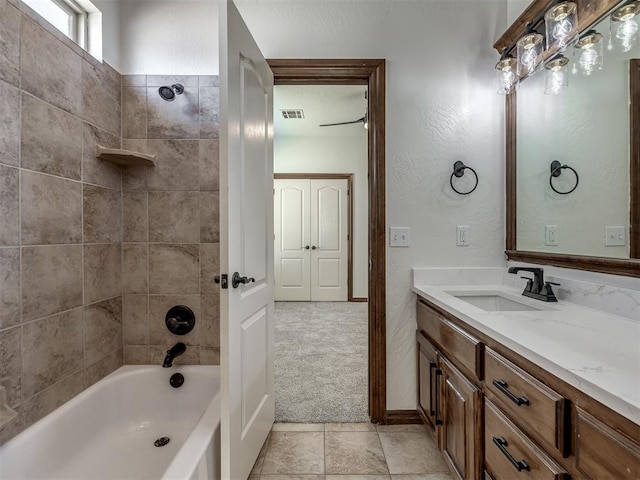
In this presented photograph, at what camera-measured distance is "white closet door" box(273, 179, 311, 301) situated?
5.06 meters

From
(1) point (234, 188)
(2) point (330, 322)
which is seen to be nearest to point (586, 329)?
(1) point (234, 188)

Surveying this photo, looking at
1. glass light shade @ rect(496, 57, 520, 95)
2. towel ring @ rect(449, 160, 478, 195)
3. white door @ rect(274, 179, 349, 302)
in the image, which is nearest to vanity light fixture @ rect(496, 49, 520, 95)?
glass light shade @ rect(496, 57, 520, 95)

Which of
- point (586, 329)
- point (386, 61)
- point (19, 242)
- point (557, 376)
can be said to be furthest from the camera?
point (386, 61)

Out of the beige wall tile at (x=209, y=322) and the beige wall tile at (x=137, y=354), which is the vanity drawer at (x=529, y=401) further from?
the beige wall tile at (x=137, y=354)

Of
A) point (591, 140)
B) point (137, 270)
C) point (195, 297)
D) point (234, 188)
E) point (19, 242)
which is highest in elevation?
point (591, 140)

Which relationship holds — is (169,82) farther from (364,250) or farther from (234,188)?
(364,250)

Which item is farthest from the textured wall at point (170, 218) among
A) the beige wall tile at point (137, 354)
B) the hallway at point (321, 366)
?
the hallway at point (321, 366)

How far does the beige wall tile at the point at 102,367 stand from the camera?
1551 millimetres

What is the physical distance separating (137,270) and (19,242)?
25.8 inches

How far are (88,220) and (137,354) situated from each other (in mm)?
849

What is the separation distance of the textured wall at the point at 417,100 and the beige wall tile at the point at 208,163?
66cm

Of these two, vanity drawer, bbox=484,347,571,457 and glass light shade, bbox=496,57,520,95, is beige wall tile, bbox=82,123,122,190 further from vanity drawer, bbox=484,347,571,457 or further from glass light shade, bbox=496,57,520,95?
glass light shade, bbox=496,57,520,95

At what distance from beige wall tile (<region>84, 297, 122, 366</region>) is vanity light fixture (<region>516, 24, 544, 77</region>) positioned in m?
2.62

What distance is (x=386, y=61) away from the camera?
1848mm
